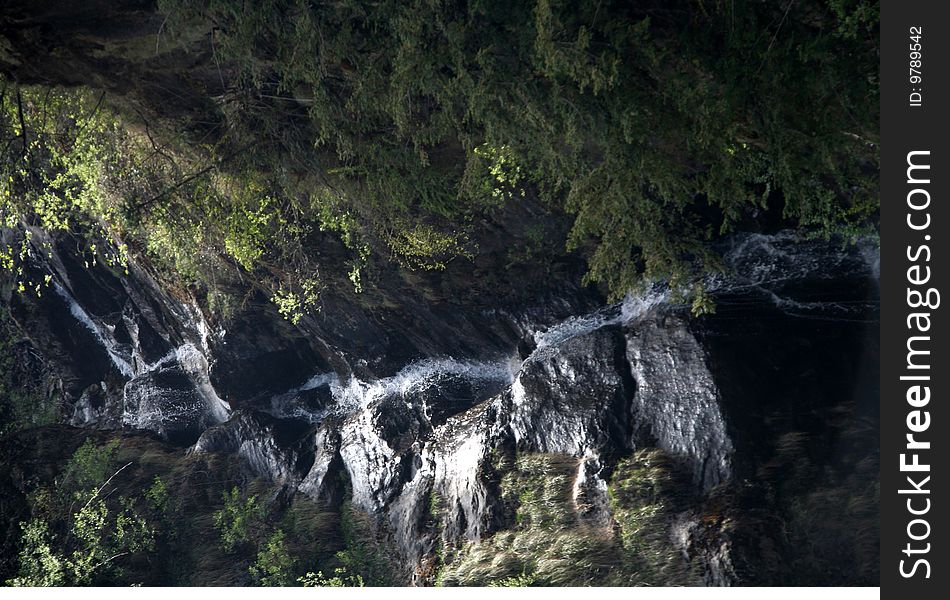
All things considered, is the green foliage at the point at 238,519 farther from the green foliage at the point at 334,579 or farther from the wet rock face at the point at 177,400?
the wet rock face at the point at 177,400

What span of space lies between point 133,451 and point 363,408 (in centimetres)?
291

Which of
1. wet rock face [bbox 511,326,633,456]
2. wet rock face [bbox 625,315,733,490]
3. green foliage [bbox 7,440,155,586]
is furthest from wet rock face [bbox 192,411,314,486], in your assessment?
wet rock face [bbox 625,315,733,490]

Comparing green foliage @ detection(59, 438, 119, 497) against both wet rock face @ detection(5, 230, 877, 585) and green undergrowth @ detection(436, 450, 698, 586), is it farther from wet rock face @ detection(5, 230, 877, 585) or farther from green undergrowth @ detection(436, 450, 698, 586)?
green undergrowth @ detection(436, 450, 698, 586)

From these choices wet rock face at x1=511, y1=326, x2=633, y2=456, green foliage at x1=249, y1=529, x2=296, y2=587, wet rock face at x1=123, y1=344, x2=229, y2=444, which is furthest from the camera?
wet rock face at x1=123, y1=344, x2=229, y2=444

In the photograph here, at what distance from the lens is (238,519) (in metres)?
8.56

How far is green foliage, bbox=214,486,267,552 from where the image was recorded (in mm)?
8359

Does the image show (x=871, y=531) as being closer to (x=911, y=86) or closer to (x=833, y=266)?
(x=833, y=266)

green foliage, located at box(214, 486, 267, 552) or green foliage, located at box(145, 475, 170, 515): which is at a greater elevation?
green foliage, located at box(145, 475, 170, 515)

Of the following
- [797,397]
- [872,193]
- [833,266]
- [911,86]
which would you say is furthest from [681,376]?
[911,86]

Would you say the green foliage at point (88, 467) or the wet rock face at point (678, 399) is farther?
the green foliage at point (88, 467)

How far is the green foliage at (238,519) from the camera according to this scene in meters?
8.36

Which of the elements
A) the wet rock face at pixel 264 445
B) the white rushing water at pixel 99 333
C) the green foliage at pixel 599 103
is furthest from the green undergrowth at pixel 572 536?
the white rushing water at pixel 99 333

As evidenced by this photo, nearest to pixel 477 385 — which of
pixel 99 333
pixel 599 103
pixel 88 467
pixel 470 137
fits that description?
pixel 470 137

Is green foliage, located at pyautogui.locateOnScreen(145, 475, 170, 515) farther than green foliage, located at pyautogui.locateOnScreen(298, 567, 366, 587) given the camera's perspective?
Yes
